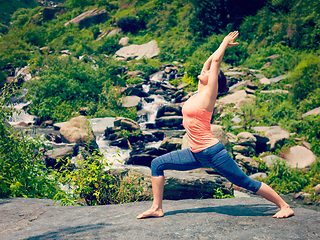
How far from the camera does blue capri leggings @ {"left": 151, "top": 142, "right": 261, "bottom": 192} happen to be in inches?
110

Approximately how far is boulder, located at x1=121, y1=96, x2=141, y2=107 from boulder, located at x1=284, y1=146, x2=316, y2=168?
31.1 ft

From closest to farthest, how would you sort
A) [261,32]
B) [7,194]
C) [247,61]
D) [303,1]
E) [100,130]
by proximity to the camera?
[7,194] < [100,130] < [303,1] < [247,61] < [261,32]

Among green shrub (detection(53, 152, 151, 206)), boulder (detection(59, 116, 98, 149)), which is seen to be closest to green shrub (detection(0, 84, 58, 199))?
green shrub (detection(53, 152, 151, 206))

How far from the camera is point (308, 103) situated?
10703 millimetres

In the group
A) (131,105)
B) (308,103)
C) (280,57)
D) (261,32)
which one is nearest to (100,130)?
(131,105)

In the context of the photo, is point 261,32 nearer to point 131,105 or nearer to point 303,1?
point 303,1

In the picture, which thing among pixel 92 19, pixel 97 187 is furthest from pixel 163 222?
pixel 92 19

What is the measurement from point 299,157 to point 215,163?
690 cm

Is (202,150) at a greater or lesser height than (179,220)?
greater

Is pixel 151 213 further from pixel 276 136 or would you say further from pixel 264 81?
pixel 264 81

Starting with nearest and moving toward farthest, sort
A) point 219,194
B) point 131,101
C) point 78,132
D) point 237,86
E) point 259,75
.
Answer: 1. point 219,194
2. point 78,132
3. point 237,86
4. point 259,75
5. point 131,101

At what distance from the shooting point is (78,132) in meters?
10.2

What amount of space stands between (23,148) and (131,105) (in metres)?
11.2

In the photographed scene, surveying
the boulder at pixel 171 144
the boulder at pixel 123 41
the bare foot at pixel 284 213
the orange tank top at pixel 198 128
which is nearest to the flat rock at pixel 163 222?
the bare foot at pixel 284 213
